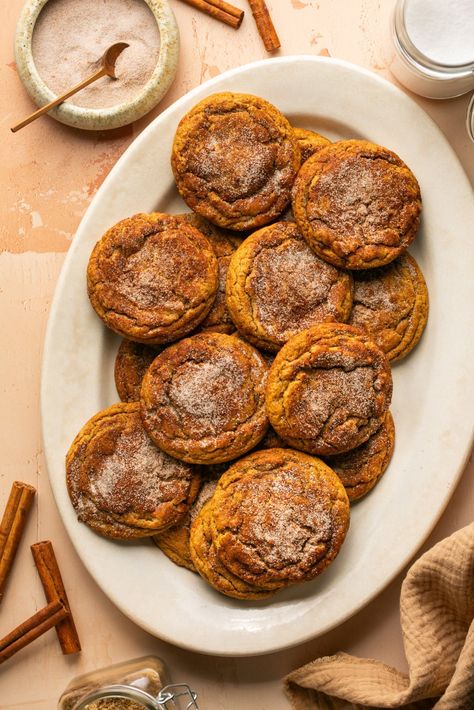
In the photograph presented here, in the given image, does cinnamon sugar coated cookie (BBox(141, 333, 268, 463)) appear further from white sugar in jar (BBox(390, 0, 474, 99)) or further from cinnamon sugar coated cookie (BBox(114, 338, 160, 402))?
white sugar in jar (BBox(390, 0, 474, 99))

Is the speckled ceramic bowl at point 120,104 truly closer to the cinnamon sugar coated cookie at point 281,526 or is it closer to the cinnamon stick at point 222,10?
the cinnamon stick at point 222,10

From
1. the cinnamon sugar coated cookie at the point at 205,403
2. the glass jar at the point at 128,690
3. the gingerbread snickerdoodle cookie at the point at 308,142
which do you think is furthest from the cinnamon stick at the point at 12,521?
the gingerbread snickerdoodle cookie at the point at 308,142

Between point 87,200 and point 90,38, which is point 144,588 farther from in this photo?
point 90,38

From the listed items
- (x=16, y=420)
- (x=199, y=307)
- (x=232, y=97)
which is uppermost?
(x=232, y=97)

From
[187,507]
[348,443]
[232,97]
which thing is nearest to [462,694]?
[348,443]

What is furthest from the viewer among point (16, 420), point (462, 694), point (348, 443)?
point (16, 420)

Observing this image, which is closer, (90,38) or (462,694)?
(462,694)
